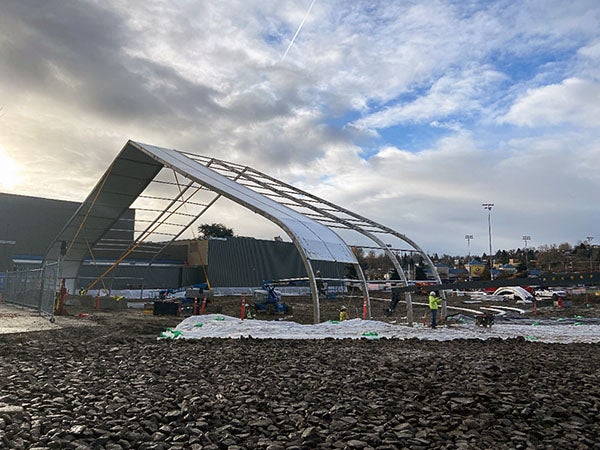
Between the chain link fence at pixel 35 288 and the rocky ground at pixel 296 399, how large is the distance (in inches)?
426

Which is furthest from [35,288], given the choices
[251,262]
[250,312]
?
[251,262]

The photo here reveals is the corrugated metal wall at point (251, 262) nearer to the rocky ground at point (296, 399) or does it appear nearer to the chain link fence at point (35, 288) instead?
the chain link fence at point (35, 288)

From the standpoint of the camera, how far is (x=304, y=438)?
5.14 metres

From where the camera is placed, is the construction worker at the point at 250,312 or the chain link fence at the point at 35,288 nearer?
the chain link fence at the point at 35,288

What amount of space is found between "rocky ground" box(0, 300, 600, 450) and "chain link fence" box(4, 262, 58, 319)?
1082 centimetres

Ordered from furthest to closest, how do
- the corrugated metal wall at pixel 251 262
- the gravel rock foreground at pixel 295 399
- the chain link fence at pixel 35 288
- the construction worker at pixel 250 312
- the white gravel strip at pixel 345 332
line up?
the corrugated metal wall at pixel 251 262 → the construction worker at pixel 250 312 → the chain link fence at pixel 35 288 → the white gravel strip at pixel 345 332 → the gravel rock foreground at pixel 295 399

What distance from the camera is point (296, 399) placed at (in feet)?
22.3

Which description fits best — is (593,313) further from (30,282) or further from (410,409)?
(30,282)

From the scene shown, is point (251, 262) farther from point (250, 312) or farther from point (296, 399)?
point (296, 399)

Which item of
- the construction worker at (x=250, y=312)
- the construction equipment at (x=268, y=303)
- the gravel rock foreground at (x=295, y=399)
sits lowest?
the gravel rock foreground at (x=295, y=399)

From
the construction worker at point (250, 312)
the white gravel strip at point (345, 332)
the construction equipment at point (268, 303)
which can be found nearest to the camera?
the white gravel strip at point (345, 332)


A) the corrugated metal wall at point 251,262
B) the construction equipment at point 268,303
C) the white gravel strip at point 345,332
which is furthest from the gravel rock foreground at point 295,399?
the corrugated metal wall at point 251,262

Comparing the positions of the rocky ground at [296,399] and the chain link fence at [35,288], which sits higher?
the chain link fence at [35,288]

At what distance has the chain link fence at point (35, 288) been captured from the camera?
21.3 metres
